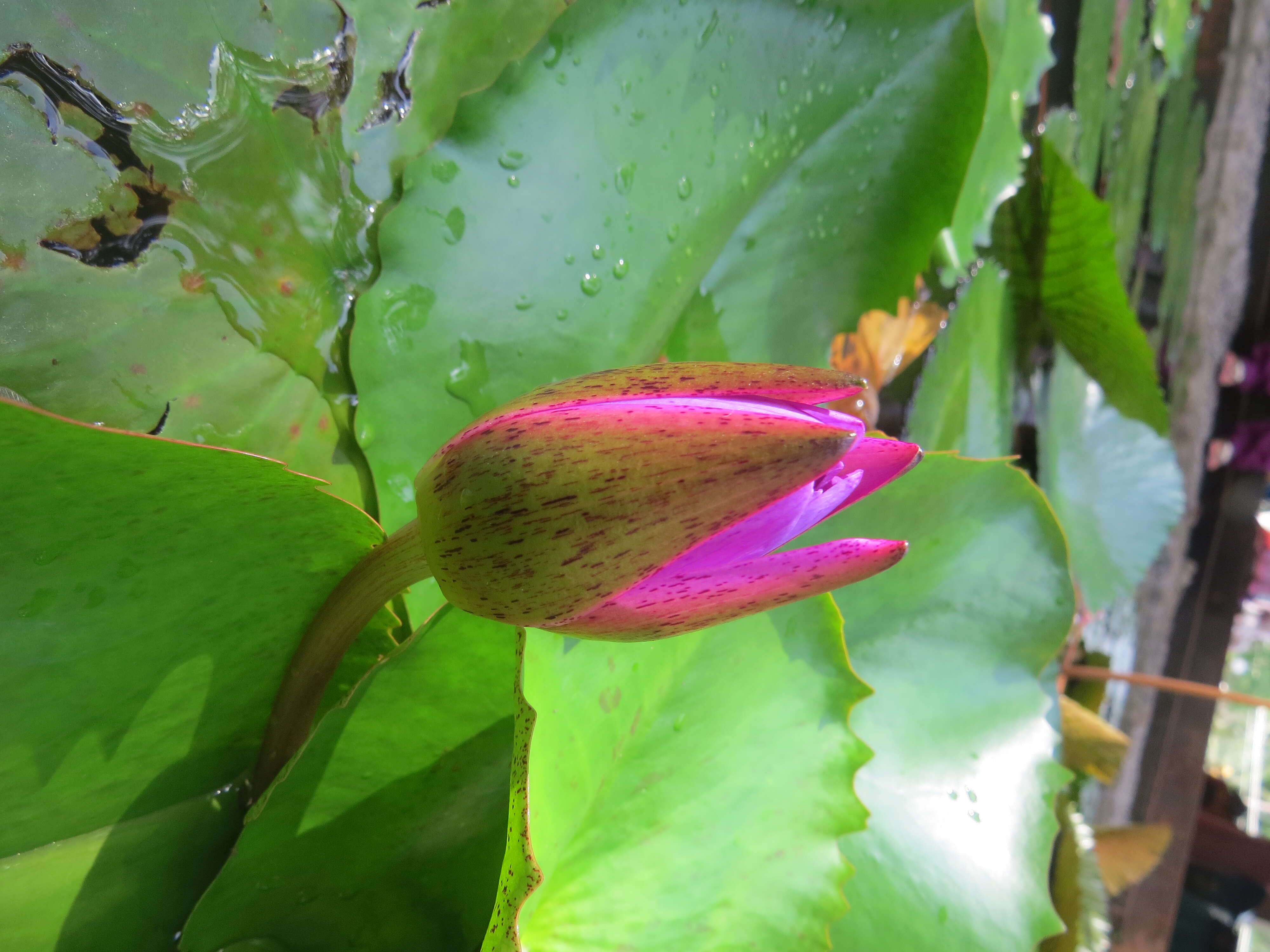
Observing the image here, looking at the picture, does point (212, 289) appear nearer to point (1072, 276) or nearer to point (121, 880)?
point (121, 880)

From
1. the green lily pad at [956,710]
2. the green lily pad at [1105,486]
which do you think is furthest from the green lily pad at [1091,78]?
the green lily pad at [956,710]

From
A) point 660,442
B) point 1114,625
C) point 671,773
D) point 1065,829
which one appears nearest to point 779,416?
point 660,442

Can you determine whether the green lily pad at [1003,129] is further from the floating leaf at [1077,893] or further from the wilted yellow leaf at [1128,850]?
the wilted yellow leaf at [1128,850]

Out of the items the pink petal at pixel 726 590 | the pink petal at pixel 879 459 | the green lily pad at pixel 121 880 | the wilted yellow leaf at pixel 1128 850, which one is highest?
the pink petal at pixel 879 459

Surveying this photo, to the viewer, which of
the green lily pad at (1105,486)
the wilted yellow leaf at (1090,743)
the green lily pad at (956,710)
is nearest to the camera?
the green lily pad at (956,710)

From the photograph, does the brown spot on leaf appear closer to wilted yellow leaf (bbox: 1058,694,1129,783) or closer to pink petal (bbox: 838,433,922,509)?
pink petal (bbox: 838,433,922,509)

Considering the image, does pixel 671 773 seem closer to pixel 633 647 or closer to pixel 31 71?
pixel 633 647

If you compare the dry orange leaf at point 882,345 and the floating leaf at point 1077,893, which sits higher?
the dry orange leaf at point 882,345
